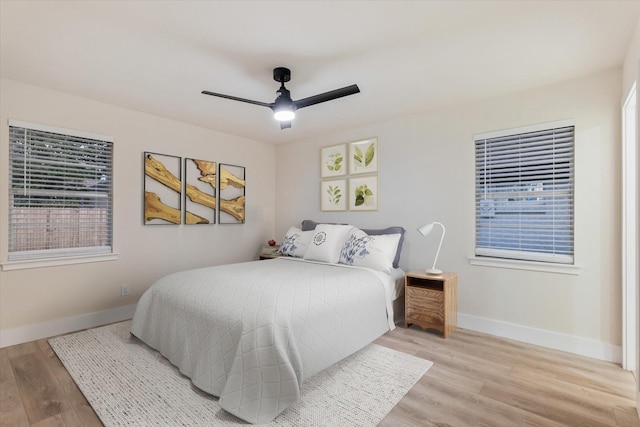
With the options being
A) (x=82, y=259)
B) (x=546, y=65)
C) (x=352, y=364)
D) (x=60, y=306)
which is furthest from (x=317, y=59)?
(x=60, y=306)

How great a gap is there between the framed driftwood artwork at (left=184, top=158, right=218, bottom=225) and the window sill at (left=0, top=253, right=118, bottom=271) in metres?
0.98

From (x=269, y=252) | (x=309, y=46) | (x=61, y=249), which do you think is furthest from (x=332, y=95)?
(x=61, y=249)

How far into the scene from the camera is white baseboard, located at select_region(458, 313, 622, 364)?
2.55 meters

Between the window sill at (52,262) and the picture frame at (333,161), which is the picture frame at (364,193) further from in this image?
the window sill at (52,262)

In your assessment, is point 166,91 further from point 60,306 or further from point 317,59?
point 60,306

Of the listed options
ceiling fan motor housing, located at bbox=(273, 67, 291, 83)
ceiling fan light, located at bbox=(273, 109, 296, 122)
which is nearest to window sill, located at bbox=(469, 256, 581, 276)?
ceiling fan light, located at bbox=(273, 109, 296, 122)

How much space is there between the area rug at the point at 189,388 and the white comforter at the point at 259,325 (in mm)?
99

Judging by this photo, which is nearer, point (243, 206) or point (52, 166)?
point (52, 166)

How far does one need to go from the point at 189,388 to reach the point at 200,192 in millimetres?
2678

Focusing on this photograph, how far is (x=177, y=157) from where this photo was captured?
395cm

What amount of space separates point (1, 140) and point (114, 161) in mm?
877

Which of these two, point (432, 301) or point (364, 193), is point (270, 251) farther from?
point (432, 301)

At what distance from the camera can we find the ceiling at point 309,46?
6.04 ft

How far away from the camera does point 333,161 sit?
14.5 feet
